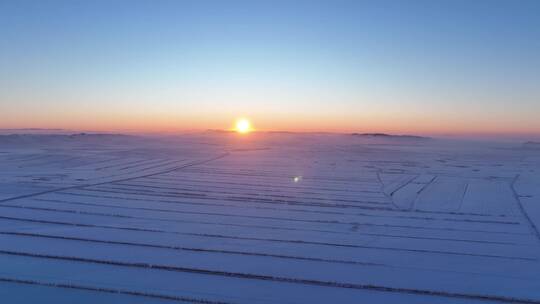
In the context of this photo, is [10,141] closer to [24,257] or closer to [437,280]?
[24,257]

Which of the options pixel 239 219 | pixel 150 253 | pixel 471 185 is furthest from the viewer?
pixel 471 185

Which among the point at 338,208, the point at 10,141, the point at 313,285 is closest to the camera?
the point at 313,285

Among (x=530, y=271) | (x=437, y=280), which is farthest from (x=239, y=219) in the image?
(x=530, y=271)

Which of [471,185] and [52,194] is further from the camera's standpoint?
[471,185]

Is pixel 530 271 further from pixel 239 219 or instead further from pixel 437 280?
pixel 239 219

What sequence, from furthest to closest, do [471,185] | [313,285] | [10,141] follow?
[10,141]
[471,185]
[313,285]

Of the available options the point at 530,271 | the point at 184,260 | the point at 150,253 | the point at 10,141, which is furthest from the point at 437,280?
the point at 10,141
